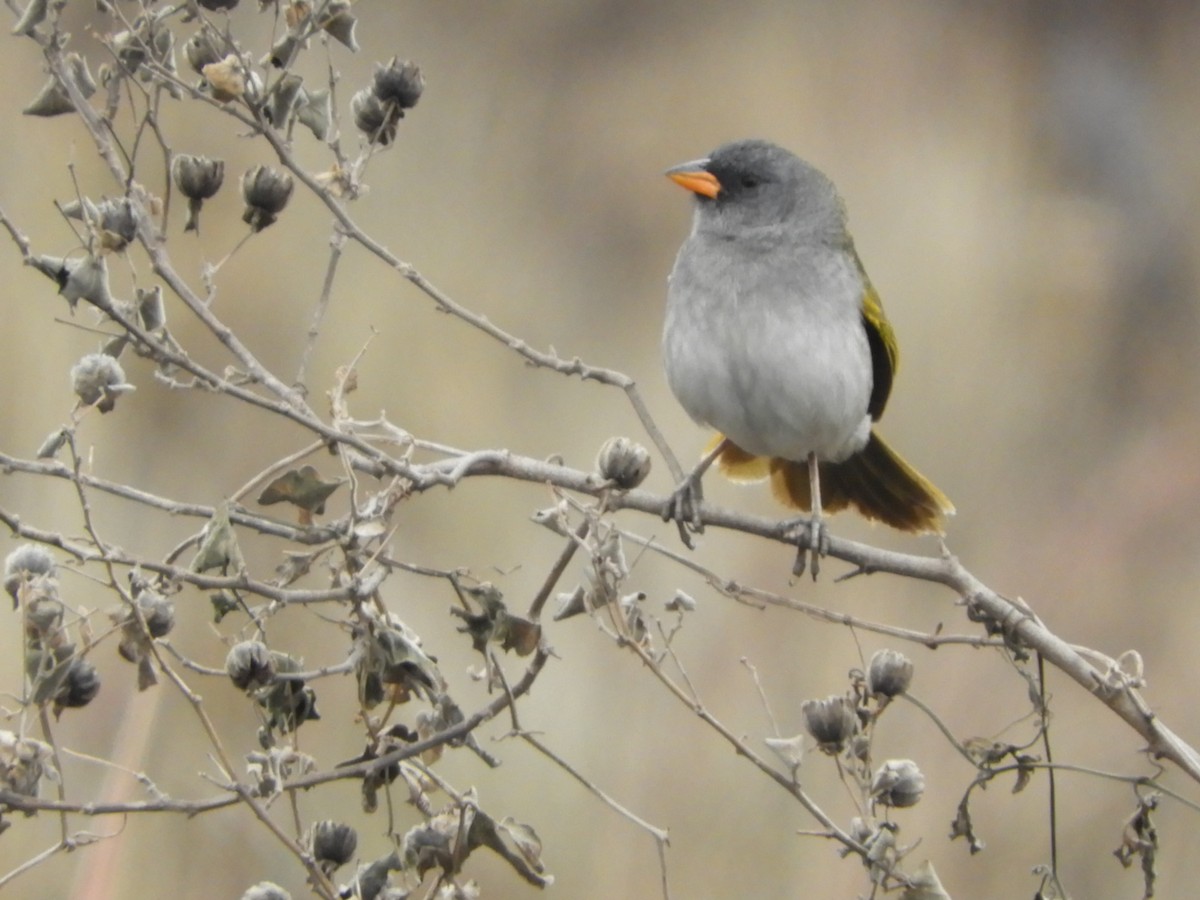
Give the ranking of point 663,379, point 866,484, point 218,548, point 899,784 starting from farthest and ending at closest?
point 663,379, point 866,484, point 899,784, point 218,548

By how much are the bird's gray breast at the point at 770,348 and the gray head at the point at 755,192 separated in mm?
89

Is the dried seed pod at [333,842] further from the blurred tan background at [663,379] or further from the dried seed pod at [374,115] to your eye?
the blurred tan background at [663,379]

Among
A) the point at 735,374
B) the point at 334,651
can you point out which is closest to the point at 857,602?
the point at 334,651

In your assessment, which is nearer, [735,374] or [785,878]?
[735,374]

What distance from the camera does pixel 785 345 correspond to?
2.69 m

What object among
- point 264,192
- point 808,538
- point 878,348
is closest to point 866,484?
point 878,348

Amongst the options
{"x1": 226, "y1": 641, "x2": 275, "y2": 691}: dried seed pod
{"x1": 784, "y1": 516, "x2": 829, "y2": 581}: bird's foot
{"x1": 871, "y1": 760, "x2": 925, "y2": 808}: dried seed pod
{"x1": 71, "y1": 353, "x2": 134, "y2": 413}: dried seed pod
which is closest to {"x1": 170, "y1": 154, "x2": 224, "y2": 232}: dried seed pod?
{"x1": 71, "y1": 353, "x2": 134, "y2": 413}: dried seed pod

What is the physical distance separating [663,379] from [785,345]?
171 cm

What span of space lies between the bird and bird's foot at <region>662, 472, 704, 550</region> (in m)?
0.12

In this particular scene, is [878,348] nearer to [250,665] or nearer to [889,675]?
[889,675]

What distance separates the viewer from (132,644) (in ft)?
5.10

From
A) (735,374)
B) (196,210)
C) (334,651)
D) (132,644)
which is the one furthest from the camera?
(334,651)

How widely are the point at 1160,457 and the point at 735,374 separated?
248 cm

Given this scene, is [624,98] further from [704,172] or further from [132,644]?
[132,644]
